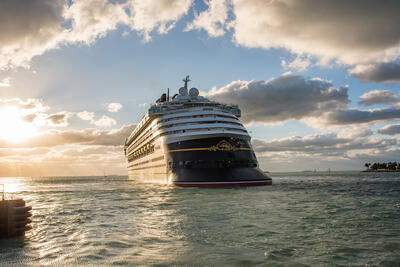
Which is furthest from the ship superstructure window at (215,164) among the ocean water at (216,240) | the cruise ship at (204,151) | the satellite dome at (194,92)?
the satellite dome at (194,92)

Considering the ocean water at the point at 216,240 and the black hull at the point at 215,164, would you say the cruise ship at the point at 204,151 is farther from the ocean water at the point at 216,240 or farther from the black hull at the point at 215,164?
the ocean water at the point at 216,240

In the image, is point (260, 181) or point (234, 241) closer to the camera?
point (234, 241)

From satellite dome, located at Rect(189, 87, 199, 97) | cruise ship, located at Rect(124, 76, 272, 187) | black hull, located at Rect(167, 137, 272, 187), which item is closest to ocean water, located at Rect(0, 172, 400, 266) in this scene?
black hull, located at Rect(167, 137, 272, 187)

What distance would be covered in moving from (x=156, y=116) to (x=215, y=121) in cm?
1366

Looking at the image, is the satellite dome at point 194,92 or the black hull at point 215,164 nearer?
the black hull at point 215,164

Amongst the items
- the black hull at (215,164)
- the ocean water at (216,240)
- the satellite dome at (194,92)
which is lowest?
the ocean water at (216,240)

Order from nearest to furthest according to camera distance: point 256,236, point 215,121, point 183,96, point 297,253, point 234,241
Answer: point 297,253
point 234,241
point 256,236
point 215,121
point 183,96

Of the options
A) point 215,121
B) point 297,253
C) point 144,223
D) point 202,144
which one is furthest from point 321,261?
point 215,121

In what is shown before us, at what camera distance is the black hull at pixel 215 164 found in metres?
37.2

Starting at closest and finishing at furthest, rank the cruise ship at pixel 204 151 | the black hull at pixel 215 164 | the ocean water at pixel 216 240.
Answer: the ocean water at pixel 216 240 < the black hull at pixel 215 164 < the cruise ship at pixel 204 151

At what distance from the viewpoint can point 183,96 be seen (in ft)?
196

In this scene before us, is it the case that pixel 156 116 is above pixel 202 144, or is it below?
above

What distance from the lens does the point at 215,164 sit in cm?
3778

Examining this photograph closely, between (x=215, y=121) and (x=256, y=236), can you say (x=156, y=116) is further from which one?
(x=256, y=236)
